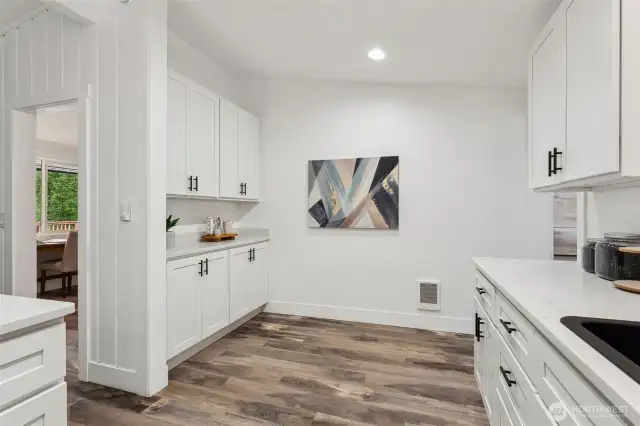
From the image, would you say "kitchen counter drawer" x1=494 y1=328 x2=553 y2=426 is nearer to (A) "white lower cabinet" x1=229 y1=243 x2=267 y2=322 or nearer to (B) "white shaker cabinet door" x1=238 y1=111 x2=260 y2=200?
(A) "white lower cabinet" x1=229 y1=243 x2=267 y2=322

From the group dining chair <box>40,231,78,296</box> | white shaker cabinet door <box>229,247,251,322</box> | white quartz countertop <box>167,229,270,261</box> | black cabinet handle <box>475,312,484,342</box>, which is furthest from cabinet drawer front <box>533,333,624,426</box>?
dining chair <box>40,231,78,296</box>

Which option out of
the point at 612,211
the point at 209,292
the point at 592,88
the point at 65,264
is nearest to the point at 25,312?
the point at 209,292

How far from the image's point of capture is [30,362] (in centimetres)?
105

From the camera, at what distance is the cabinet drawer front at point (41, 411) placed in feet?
3.27

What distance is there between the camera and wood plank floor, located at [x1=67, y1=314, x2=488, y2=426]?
2.06 metres

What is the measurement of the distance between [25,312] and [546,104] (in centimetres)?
247

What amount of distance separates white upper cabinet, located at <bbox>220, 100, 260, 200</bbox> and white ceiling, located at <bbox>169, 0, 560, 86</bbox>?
0.59m

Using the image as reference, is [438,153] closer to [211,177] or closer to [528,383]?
[211,177]

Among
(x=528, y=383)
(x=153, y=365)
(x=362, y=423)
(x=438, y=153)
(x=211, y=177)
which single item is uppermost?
(x=438, y=153)

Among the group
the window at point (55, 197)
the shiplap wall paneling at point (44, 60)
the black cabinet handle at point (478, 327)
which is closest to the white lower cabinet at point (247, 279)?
the shiplap wall paneling at point (44, 60)

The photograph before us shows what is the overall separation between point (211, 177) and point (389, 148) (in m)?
1.83

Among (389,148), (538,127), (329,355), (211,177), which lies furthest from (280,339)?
(538,127)

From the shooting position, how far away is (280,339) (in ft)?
10.8

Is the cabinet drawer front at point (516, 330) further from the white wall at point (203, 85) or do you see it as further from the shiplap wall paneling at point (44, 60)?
the shiplap wall paneling at point (44, 60)
